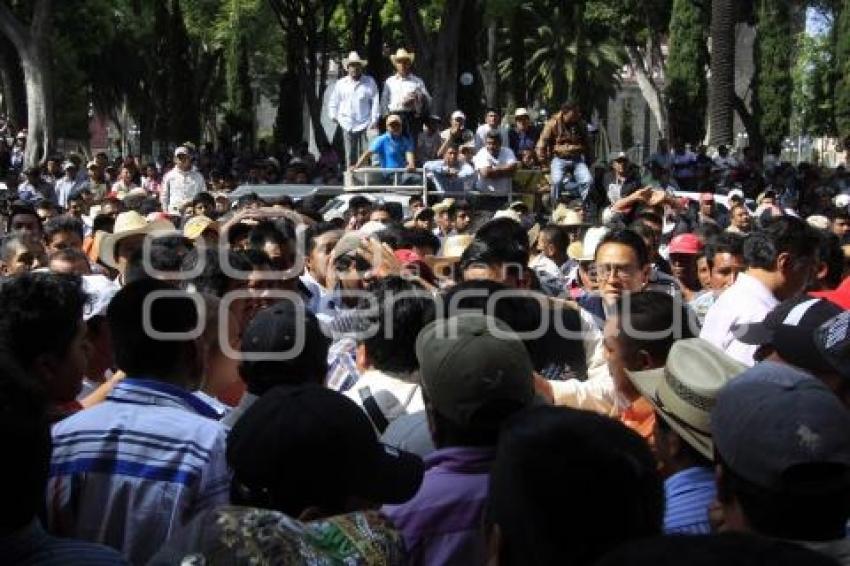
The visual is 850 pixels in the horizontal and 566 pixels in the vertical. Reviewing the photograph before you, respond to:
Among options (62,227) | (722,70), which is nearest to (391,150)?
(62,227)

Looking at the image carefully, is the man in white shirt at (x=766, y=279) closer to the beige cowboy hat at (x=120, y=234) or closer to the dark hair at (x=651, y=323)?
the dark hair at (x=651, y=323)

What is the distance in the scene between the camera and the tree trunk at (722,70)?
29.5 metres

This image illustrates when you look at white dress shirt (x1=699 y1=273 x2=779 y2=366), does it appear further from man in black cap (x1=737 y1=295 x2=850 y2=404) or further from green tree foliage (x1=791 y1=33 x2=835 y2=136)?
green tree foliage (x1=791 y1=33 x2=835 y2=136)

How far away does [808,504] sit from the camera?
267 centimetres

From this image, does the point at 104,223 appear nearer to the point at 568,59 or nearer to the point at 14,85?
the point at 14,85

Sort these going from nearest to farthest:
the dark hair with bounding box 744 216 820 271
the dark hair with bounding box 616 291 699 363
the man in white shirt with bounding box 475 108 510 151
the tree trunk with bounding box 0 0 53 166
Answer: the dark hair with bounding box 616 291 699 363
the dark hair with bounding box 744 216 820 271
the man in white shirt with bounding box 475 108 510 151
the tree trunk with bounding box 0 0 53 166

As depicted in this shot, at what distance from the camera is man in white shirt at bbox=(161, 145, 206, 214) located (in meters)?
17.0

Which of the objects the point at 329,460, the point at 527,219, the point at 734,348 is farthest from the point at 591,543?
the point at 527,219

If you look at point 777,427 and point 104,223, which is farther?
point 104,223

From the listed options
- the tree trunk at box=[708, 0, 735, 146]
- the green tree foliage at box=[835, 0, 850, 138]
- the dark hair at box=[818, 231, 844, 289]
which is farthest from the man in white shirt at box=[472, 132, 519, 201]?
the green tree foliage at box=[835, 0, 850, 138]

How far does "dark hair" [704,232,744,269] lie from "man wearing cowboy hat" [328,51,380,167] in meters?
9.56

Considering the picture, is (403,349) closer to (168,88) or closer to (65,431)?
(65,431)

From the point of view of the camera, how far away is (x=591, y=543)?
2.53m

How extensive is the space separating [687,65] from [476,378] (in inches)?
1718
